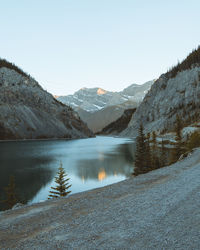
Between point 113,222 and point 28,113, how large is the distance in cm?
12532

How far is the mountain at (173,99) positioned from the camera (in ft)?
367

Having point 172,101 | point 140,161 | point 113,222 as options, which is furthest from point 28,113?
point 113,222

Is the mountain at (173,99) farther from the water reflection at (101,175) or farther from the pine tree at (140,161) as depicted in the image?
the water reflection at (101,175)

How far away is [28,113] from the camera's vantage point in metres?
126

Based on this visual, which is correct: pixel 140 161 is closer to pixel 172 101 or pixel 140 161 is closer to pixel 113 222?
pixel 113 222

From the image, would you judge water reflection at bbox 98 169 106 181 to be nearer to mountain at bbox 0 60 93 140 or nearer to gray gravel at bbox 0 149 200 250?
gray gravel at bbox 0 149 200 250

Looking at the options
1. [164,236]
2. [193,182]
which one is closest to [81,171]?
[193,182]

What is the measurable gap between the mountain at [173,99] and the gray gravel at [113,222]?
91537 mm

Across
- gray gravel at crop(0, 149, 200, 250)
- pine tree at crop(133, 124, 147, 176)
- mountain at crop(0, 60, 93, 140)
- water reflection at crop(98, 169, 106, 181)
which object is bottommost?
water reflection at crop(98, 169, 106, 181)

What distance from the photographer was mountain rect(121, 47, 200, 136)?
367 feet

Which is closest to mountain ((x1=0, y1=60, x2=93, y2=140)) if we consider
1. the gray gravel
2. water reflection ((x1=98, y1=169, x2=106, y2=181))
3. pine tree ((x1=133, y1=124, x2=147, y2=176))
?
water reflection ((x1=98, y1=169, x2=106, y2=181))

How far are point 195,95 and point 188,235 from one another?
119034mm

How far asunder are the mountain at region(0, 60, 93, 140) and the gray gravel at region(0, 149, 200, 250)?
10936 cm

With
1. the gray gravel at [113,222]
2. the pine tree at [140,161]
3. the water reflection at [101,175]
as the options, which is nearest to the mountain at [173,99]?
the pine tree at [140,161]
